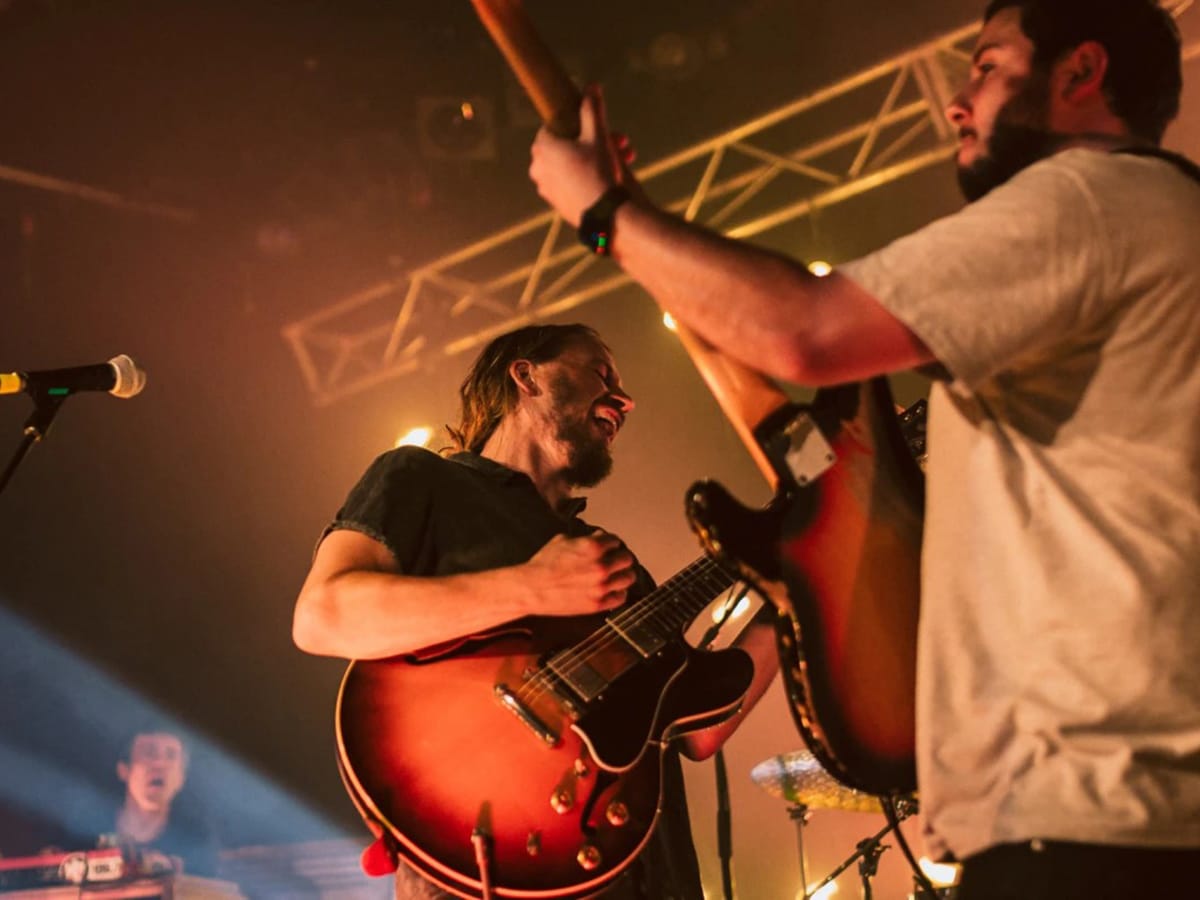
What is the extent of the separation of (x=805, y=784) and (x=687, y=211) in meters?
3.81

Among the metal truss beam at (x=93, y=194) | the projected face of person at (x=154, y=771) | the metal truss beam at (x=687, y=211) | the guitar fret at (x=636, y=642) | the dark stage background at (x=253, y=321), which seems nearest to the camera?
the guitar fret at (x=636, y=642)

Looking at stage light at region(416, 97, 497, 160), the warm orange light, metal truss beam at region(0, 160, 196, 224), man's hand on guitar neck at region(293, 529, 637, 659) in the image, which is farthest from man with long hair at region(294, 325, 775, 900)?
metal truss beam at region(0, 160, 196, 224)

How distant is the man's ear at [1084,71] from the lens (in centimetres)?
179

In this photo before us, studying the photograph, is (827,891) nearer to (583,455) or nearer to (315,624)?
(583,455)

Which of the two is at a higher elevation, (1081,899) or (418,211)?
(418,211)

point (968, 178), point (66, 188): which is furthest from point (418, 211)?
point (968, 178)

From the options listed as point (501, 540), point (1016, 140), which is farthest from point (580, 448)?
point (1016, 140)

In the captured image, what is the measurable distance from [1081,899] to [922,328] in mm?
678

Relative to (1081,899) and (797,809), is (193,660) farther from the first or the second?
(1081,899)

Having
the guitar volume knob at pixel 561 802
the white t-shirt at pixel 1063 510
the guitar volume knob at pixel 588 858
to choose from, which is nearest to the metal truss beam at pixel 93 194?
the guitar volume knob at pixel 561 802

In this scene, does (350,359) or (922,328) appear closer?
(922,328)

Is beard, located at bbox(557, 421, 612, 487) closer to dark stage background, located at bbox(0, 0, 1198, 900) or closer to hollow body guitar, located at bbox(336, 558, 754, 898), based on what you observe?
hollow body guitar, located at bbox(336, 558, 754, 898)

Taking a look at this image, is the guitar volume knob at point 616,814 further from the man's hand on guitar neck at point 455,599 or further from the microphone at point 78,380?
the microphone at point 78,380

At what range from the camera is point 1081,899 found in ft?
4.12
